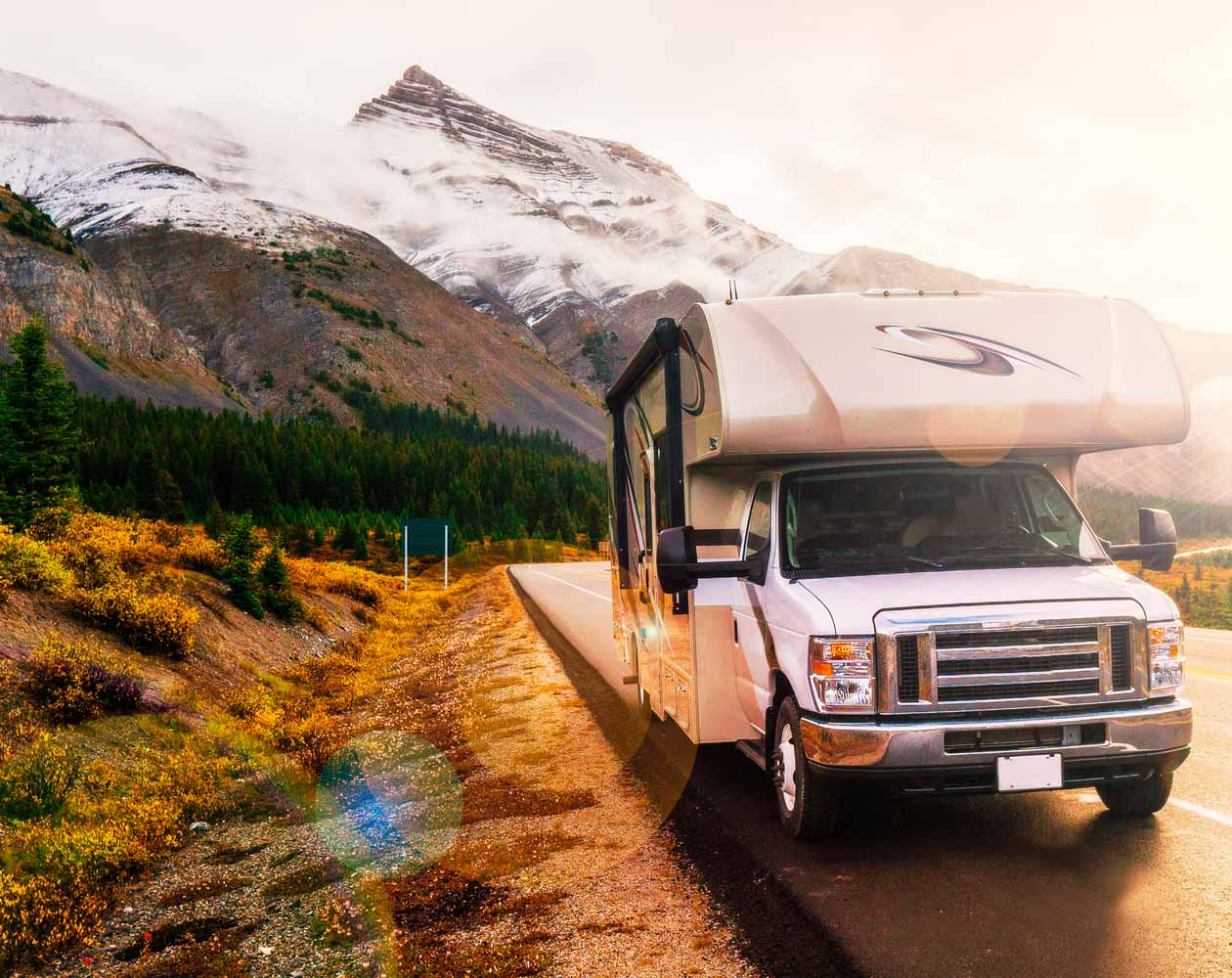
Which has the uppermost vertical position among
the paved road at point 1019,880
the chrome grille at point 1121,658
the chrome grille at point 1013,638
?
the chrome grille at point 1013,638

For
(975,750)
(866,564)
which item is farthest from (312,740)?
(975,750)

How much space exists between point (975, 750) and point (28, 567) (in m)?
10.8

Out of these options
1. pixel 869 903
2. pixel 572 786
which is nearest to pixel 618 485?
pixel 572 786

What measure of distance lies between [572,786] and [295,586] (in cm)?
1473

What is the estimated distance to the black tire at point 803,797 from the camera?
5.99 meters

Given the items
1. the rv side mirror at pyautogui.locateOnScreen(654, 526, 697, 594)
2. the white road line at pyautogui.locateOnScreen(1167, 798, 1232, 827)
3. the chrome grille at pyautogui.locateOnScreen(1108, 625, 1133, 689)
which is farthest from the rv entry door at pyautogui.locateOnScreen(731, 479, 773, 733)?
the white road line at pyautogui.locateOnScreen(1167, 798, 1232, 827)

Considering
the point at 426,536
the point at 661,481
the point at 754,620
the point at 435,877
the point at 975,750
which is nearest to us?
the point at 975,750

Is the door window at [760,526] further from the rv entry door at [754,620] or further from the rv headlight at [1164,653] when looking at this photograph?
the rv headlight at [1164,653]

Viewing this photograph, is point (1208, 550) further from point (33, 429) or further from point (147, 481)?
point (33, 429)

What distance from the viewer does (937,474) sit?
7.08 metres

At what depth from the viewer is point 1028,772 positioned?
18.2ft

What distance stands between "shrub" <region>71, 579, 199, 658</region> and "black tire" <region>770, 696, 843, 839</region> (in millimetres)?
8863

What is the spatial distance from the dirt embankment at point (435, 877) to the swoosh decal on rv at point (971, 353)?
11.7 feet

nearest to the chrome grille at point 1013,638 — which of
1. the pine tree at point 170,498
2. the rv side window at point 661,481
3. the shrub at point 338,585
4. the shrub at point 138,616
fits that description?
the rv side window at point 661,481
